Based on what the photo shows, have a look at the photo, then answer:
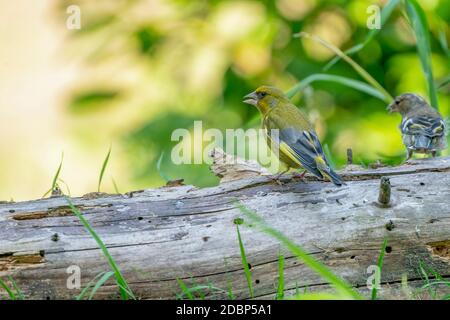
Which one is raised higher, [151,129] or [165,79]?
[165,79]

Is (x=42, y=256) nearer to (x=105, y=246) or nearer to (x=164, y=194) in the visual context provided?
(x=105, y=246)

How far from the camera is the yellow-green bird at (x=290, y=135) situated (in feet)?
16.8

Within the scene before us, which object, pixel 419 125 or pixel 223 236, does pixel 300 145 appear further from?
pixel 419 125

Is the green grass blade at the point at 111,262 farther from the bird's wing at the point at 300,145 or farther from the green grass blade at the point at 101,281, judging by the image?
the bird's wing at the point at 300,145

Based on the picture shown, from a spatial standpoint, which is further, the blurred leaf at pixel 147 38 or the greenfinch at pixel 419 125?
the blurred leaf at pixel 147 38

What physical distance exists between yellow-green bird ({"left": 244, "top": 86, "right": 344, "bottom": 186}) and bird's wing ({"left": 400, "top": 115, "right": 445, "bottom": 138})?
3.80 ft

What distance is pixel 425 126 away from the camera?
22.0 ft

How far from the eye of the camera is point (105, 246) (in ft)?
14.9

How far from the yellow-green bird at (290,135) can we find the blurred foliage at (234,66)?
1.07m

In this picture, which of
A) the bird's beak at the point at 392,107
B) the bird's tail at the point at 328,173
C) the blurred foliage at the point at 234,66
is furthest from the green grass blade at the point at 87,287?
the bird's beak at the point at 392,107

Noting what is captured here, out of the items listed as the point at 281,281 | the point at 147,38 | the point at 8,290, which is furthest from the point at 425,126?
the point at 8,290

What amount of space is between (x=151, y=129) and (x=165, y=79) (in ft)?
1.73
